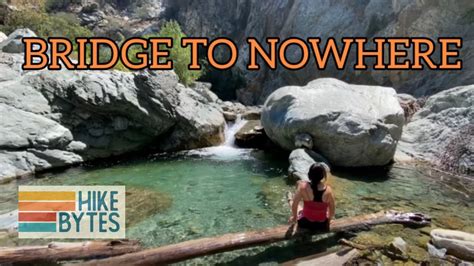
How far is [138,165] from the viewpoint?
14.5m

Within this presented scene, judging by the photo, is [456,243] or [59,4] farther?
[59,4]

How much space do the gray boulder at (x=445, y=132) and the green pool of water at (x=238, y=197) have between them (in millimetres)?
1316

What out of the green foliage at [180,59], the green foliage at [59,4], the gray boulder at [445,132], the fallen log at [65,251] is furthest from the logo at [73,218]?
the green foliage at [59,4]

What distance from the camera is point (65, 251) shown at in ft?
18.2

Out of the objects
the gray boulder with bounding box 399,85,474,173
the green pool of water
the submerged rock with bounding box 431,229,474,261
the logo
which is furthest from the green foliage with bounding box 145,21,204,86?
the submerged rock with bounding box 431,229,474,261

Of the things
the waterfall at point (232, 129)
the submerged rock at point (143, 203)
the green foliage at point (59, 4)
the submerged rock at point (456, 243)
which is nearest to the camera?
the submerged rock at point (456, 243)

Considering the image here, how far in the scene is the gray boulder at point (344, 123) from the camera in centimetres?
1247

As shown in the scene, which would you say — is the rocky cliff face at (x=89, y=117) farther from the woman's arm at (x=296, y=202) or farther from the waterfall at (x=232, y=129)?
the woman's arm at (x=296, y=202)

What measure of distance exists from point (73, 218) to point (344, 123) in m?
9.42

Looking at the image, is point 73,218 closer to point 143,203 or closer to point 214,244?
point 143,203

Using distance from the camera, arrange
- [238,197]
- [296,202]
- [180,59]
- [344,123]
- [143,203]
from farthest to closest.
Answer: [180,59], [344,123], [238,197], [143,203], [296,202]

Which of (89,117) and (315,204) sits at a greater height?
(89,117)

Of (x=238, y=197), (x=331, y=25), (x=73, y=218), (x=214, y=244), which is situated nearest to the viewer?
(x=214, y=244)

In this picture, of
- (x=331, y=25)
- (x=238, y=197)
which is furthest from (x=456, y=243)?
(x=331, y=25)
